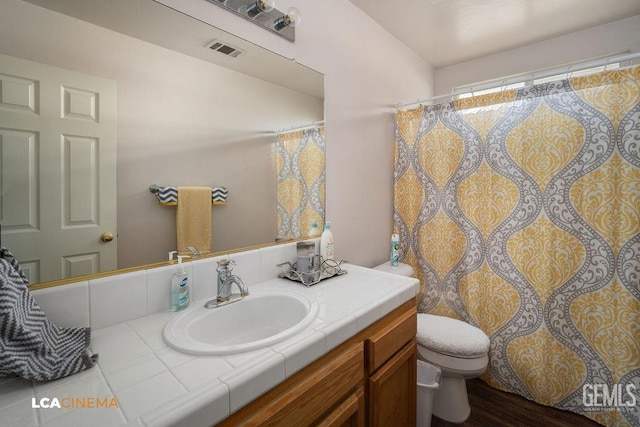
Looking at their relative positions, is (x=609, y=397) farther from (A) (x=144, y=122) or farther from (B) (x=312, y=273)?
(A) (x=144, y=122)

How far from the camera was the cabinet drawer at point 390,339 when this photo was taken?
0.97 m

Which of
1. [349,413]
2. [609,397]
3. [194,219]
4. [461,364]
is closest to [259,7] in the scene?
[194,219]

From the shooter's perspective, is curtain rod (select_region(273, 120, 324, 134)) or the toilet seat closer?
curtain rod (select_region(273, 120, 324, 134))

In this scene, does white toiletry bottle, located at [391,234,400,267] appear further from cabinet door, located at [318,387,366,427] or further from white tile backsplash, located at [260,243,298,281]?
cabinet door, located at [318,387,366,427]

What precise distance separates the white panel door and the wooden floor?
183 cm

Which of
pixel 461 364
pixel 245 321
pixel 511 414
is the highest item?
pixel 245 321

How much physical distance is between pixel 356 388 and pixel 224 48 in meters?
1.32

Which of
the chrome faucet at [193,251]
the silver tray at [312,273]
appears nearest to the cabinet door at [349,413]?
the silver tray at [312,273]

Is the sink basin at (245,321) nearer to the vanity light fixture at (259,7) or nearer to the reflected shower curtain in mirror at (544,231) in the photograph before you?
the vanity light fixture at (259,7)

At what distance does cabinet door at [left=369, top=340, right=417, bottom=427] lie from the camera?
0.99 metres

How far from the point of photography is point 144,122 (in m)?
0.94

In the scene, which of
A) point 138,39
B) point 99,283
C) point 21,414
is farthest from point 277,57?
point 21,414

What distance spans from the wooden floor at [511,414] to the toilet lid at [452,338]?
15.2 inches

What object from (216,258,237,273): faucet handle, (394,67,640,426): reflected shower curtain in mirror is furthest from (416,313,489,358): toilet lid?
(216,258,237,273): faucet handle
